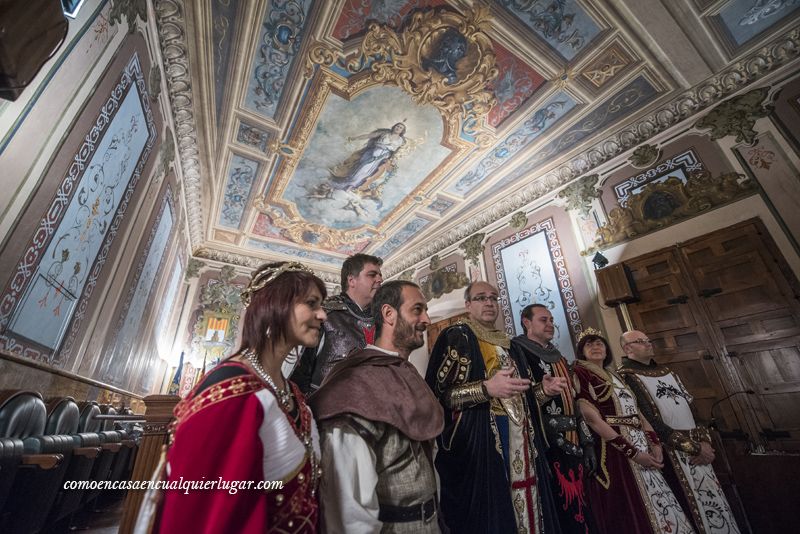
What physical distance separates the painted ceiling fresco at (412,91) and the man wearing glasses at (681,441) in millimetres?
3549

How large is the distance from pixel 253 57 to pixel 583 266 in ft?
17.8

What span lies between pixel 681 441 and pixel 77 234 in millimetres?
4934

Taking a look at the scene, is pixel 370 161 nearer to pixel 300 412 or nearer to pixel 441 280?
pixel 441 280

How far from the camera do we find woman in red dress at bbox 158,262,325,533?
68 centimetres

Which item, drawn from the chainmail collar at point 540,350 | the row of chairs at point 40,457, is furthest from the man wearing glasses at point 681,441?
the row of chairs at point 40,457

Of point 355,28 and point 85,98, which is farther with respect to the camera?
point 355,28

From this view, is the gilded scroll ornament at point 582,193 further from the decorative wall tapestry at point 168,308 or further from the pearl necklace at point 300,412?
the decorative wall tapestry at point 168,308

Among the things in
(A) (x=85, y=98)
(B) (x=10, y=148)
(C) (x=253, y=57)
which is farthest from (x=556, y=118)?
(B) (x=10, y=148)

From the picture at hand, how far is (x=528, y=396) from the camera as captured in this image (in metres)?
2.13

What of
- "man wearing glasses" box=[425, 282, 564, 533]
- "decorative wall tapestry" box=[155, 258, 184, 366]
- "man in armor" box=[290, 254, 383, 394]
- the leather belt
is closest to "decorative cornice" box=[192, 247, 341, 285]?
"decorative wall tapestry" box=[155, 258, 184, 366]

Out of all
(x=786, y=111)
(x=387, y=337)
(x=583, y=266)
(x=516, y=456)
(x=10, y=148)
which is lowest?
(x=516, y=456)

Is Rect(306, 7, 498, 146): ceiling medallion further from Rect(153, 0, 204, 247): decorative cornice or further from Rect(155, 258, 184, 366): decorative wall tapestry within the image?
Rect(155, 258, 184, 366): decorative wall tapestry

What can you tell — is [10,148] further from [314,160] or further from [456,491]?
[314,160]

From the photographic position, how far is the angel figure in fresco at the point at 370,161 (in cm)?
534
